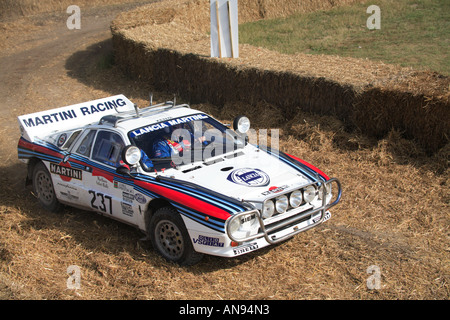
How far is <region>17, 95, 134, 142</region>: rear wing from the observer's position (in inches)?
334

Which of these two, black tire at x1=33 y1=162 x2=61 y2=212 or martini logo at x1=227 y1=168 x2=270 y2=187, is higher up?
martini logo at x1=227 y1=168 x2=270 y2=187

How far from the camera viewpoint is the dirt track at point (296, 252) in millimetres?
5590

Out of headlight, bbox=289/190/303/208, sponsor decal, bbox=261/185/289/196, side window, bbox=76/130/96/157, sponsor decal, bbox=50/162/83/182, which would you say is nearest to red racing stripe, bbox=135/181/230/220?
sponsor decal, bbox=261/185/289/196

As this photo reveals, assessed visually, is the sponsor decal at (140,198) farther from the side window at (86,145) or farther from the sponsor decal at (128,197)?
the side window at (86,145)

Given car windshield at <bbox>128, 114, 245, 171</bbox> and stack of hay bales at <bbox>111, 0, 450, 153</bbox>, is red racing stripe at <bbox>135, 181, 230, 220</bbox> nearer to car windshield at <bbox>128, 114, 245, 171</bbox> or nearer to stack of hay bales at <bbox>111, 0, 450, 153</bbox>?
car windshield at <bbox>128, 114, 245, 171</bbox>

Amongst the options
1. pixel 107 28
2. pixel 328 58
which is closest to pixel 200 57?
pixel 328 58

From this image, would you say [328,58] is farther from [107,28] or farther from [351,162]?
[107,28]

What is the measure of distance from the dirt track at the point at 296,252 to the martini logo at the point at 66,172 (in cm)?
68

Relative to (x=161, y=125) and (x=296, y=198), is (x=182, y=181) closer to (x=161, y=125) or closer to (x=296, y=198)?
(x=161, y=125)

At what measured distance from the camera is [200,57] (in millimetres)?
12789

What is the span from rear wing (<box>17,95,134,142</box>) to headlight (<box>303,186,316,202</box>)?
3.74 metres

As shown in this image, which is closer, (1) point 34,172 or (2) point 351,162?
(1) point 34,172

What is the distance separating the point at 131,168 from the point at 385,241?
335cm

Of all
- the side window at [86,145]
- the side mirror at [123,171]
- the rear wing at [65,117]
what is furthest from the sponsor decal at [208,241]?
the rear wing at [65,117]
